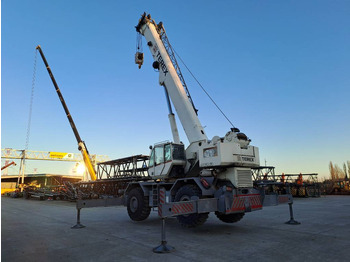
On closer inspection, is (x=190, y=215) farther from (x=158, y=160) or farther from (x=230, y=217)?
(x=158, y=160)

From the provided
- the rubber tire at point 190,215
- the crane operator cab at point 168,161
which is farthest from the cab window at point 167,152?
the rubber tire at point 190,215

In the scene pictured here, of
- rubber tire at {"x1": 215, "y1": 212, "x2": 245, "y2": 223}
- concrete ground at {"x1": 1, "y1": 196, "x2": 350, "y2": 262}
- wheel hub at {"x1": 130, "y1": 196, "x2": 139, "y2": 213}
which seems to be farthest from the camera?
wheel hub at {"x1": 130, "y1": 196, "x2": 139, "y2": 213}

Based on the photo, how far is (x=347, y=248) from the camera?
5406 millimetres

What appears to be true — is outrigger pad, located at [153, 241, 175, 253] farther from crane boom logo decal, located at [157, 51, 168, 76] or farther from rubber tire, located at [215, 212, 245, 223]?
crane boom logo decal, located at [157, 51, 168, 76]

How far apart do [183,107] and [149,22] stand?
19.2 ft

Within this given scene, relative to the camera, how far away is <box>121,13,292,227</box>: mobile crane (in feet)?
23.2

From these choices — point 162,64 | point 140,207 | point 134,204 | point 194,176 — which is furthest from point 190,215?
point 162,64

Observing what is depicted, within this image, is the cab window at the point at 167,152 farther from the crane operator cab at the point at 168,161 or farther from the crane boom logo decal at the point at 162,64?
the crane boom logo decal at the point at 162,64

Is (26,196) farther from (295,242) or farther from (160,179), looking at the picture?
(295,242)

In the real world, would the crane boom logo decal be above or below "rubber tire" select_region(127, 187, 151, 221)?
above

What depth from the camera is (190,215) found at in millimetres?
7480

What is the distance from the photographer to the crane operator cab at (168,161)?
9.14 m

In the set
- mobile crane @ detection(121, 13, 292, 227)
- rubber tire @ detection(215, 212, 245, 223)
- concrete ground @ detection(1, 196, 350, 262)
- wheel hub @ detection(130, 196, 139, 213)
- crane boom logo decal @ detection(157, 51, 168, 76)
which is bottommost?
concrete ground @ detection(1, 196, 350, 262)

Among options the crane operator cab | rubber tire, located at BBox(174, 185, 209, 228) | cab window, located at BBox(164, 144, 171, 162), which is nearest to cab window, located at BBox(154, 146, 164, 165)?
the crane operator cab
